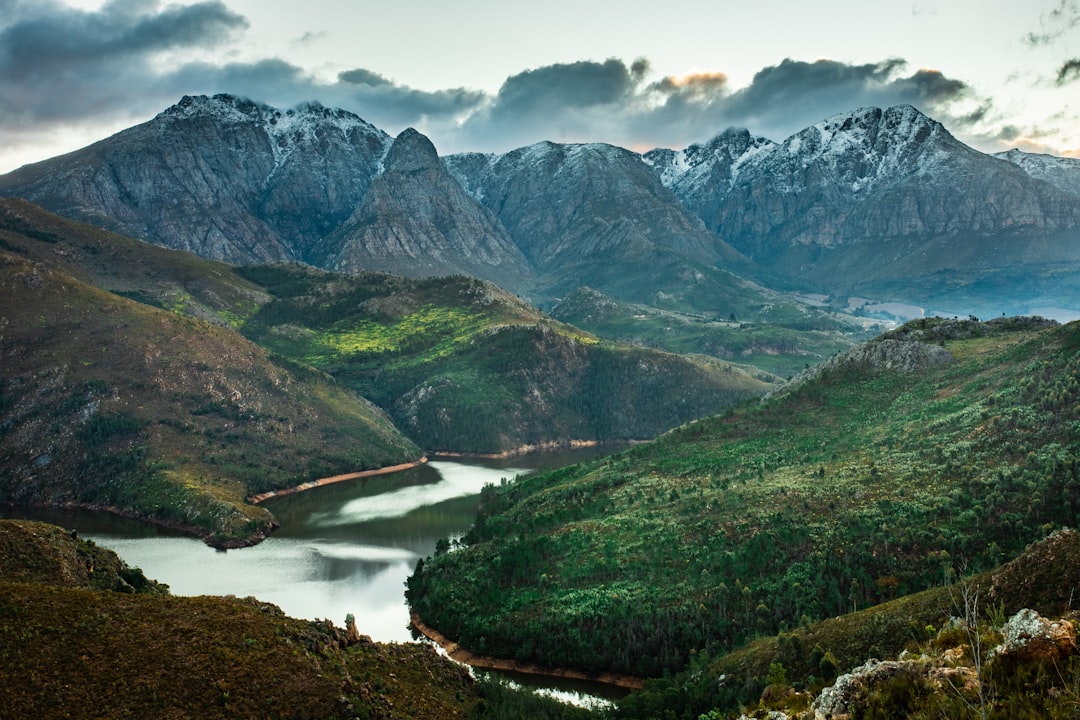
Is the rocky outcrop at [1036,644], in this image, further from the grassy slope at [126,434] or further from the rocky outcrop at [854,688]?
the grassy slope at [126,434]

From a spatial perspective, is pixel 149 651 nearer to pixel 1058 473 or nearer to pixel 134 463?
pixel 1058 473

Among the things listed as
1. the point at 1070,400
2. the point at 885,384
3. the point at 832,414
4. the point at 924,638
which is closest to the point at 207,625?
the point at 924,638

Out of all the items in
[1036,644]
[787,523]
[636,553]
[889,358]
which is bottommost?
[636,553]

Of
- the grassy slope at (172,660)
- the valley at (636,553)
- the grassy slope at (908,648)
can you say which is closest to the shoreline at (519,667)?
the valley at (636,553)

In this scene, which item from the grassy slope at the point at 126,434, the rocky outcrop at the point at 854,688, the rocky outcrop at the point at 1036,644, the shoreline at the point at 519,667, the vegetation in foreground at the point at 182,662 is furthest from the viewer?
the grassy slope at the point at 126,434

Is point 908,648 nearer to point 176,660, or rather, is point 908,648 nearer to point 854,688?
point 854,688

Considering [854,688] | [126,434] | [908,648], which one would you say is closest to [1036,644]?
[854,688]
